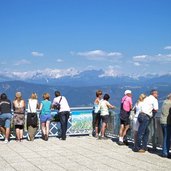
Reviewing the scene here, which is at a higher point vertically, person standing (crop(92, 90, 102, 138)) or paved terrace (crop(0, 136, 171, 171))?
person standing (crop(92, 90, 102, 138))

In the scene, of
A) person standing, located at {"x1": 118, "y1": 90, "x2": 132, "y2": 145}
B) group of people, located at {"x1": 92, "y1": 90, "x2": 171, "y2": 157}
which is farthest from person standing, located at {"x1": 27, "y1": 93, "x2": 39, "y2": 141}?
person standing, located at {"x1": 118, "y1": 90, "x2": 132, "y2": 145}

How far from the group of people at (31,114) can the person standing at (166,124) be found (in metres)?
4.89

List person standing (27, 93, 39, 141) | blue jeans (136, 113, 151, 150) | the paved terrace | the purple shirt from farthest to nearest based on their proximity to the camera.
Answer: person standing (27, 93, 39, 141) → the purple shirt → blue jeans (136, 113, 151, 150) → the paved terrace

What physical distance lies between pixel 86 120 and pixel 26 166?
6.89 meters

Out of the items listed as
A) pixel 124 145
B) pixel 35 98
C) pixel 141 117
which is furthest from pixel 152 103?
pixel 35 98

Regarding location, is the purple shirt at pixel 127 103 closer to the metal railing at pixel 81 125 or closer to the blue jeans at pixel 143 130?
the metal railing at pixel 81 125

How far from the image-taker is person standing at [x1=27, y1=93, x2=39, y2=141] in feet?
50.3

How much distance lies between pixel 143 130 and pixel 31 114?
4834mm

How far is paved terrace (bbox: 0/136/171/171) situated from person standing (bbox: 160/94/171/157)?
12.7 inches

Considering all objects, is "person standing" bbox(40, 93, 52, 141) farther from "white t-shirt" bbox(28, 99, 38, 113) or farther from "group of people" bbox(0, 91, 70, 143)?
"white t-shirt" bbox(28, 99, 38, 113)

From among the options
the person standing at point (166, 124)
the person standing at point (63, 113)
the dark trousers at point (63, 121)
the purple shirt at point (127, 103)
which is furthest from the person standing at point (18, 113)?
the person standing at point (166, 124)

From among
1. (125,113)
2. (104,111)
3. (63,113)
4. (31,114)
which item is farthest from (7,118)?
(125,113)

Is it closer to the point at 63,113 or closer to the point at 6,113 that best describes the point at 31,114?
the point at 6,113

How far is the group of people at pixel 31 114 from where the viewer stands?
14.8 meters
